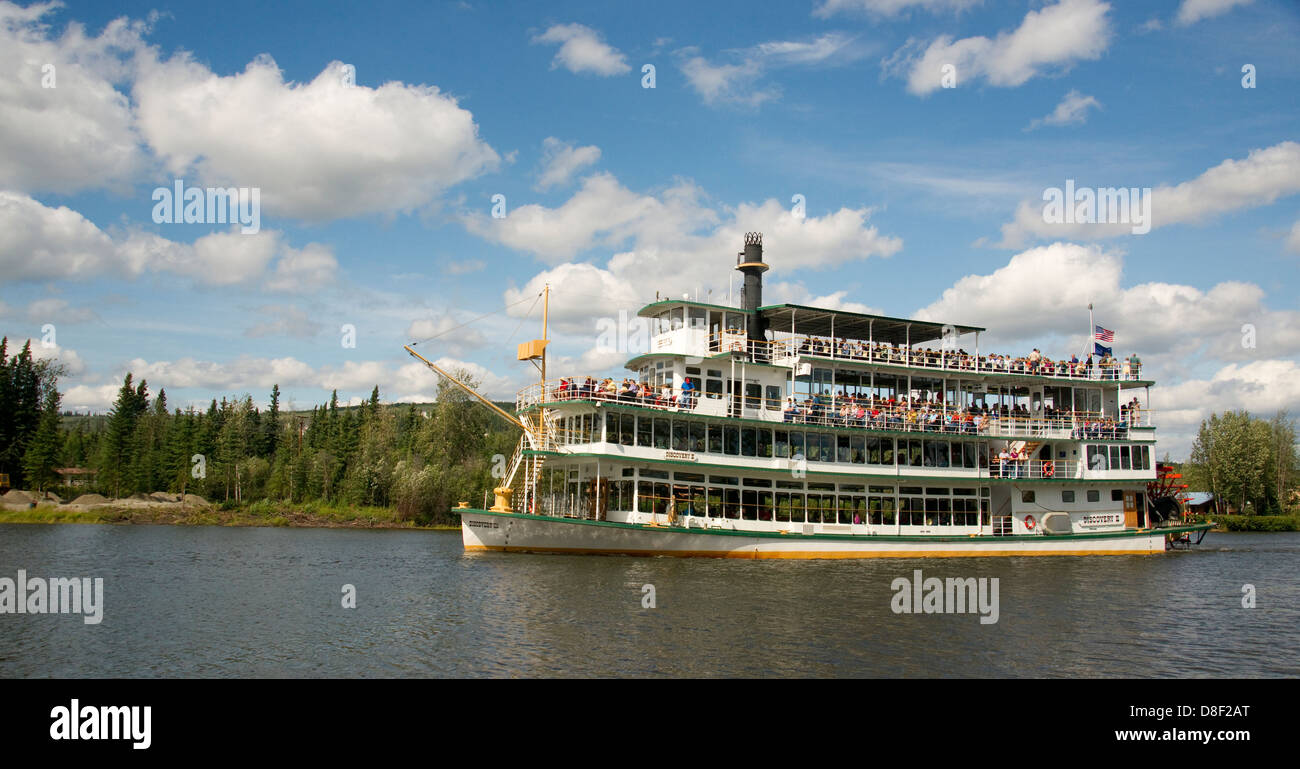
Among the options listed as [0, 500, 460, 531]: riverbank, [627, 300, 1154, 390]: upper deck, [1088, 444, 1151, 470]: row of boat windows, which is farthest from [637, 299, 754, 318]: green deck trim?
[0, 500, 460, 531]: riverbank

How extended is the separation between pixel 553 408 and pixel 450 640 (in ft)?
57.5

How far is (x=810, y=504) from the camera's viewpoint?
3622cm

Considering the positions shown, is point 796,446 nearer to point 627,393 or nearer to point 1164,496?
point 627,393

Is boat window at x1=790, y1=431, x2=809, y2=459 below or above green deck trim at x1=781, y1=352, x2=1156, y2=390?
below

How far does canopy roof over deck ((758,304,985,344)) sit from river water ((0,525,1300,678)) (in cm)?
1059

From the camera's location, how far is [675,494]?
3397 centimetres

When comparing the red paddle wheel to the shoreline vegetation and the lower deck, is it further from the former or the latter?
the shoreline vegetation

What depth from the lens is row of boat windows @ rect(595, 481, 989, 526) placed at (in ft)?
111

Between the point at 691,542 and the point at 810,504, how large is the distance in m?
6.17

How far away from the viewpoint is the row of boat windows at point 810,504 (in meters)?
33.8

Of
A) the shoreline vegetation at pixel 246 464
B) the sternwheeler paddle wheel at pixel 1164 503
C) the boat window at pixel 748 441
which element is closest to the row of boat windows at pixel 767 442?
the boat window at pixel 748 441

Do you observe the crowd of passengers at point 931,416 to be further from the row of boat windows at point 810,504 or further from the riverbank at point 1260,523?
the riverbank at point 1260,523

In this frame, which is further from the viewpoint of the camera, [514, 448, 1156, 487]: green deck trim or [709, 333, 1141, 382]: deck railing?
[709, 333, 1141, 382]: deck railing
